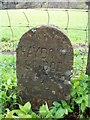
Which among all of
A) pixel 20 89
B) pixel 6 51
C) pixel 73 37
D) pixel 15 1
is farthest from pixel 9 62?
pixel 15 1

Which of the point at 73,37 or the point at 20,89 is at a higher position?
the point at 20,89

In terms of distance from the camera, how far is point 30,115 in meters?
2.57

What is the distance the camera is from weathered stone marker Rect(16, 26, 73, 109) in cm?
281

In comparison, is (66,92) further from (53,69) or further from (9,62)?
(9,62)

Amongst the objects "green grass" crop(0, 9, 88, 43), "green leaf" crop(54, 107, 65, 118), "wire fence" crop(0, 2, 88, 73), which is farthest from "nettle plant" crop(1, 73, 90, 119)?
"green grass" crop(0, 9, 88, 43)

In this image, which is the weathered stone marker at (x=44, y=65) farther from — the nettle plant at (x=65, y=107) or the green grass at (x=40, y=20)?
the green grass at (x=40, y=20)

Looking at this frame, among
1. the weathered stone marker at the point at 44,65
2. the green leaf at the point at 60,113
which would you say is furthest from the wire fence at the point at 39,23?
the green leaf at the point at 60,113

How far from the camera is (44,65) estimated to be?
9.48 ft

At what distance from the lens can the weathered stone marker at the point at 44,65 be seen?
2.81 metres

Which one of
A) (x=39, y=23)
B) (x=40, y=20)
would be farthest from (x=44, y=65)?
(x=40, y=20)

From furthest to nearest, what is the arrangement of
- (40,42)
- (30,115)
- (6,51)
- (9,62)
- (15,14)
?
(15,14), (6,51), (9,62), (40,42), (30,115)

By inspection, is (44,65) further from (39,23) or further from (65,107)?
(39,23)

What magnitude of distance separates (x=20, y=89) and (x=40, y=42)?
462mm

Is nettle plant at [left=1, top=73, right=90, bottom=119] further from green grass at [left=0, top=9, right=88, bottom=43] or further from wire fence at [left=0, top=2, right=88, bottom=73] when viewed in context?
green grass at [left=0, top=9, right=88, bottom=43]
